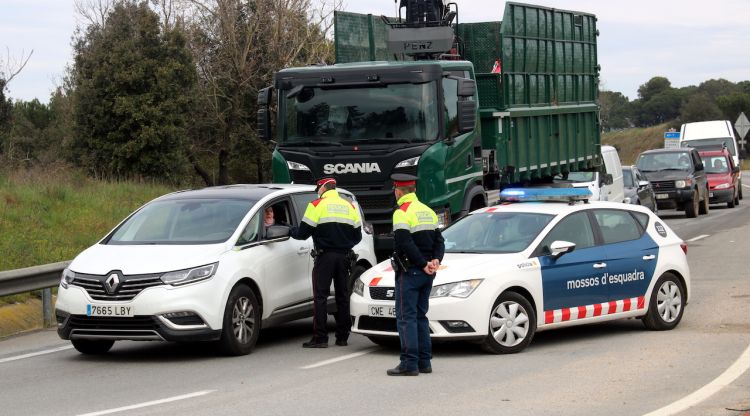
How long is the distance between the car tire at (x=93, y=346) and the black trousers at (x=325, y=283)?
81.5 inches

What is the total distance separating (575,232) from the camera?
12.2 meters

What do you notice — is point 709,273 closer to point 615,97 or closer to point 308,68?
point 308,68

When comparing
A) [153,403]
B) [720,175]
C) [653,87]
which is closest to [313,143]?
[153,403]

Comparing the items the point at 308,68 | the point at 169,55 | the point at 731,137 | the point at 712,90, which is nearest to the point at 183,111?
the point at 169,55

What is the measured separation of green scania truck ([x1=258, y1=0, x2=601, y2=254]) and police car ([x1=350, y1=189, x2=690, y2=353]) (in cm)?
356

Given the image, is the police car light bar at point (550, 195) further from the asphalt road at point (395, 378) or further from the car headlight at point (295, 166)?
the car headlight at point (295, 166)

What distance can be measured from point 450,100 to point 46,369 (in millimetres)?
7579

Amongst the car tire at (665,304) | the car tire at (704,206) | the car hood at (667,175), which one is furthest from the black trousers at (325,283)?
the car tire at (704,206)

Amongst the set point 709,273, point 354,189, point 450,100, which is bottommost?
point 709,273

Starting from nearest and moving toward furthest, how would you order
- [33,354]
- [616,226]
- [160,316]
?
[160,316]
[33,354]
[616,226]

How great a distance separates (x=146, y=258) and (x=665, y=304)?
5395 millimetres

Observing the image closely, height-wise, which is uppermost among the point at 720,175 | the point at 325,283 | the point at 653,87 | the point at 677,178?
the point at 653,87

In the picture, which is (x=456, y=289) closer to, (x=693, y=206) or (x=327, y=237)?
(x=327, y=237)

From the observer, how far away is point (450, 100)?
16.7m
